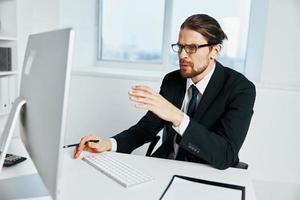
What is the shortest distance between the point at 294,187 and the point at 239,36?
1.26 meters

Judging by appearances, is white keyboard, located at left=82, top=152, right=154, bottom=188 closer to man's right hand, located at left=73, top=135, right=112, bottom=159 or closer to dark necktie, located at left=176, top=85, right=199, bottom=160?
man's right hand, located at left=73, top=135, right=112, bottom=159

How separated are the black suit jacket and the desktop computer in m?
0.58

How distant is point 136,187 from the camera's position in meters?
0.88

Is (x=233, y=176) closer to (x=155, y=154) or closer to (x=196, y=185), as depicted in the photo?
(x=196, y=185)

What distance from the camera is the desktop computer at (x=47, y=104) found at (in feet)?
1.68

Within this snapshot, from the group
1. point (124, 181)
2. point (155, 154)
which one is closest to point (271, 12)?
point (155, 154)

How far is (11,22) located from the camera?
199 centimetres

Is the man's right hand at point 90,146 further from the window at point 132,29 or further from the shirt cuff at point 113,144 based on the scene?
the window at point 132,29

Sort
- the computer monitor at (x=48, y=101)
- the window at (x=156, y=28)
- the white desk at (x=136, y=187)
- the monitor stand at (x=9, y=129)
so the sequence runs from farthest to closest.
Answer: the window at (x=156, y=28) < the white desk at (x=136, y=187) < the monitor stand at (x=9, y=129) < the computer monitor at (x=48, y=101)

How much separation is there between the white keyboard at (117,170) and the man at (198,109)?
3.4 inches

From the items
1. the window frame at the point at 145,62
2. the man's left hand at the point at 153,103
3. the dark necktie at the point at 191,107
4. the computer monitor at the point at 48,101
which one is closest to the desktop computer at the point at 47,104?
the computer monitor at the point at 48,101

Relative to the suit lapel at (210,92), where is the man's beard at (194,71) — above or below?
above

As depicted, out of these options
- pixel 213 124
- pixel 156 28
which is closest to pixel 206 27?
pixel 213 124

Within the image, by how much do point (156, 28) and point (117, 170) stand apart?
71.5 inches
